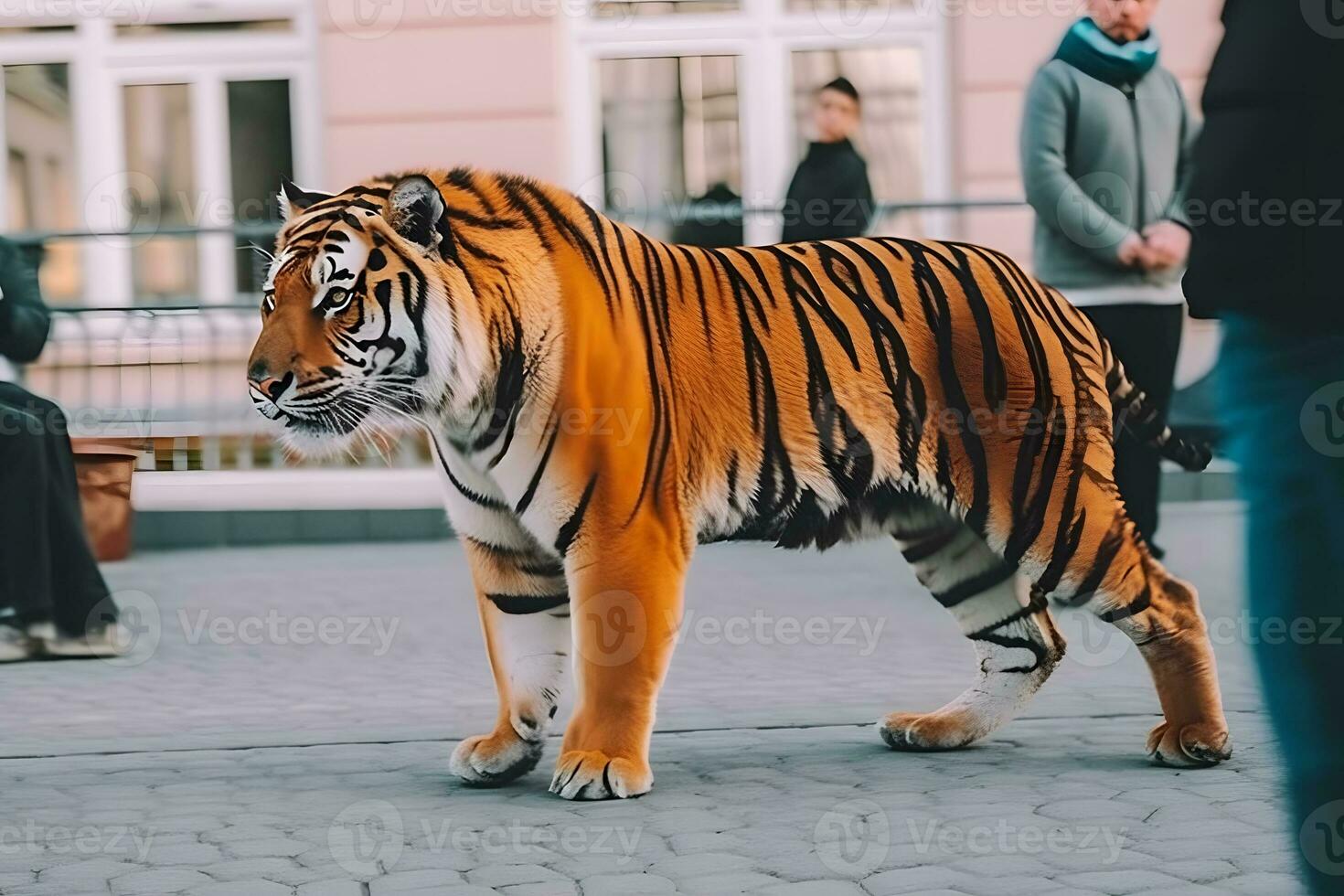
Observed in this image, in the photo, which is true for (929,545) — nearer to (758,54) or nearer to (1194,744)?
(1194,744)

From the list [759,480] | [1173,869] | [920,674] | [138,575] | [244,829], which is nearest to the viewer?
[1173,869]

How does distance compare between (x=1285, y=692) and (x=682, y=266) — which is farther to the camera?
(x=682, y=266)

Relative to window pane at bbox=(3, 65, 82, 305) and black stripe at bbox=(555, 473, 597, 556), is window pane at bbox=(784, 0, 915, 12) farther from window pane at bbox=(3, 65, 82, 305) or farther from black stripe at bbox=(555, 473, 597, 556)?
black stripe at bbox=(555, 473, 597, 556)

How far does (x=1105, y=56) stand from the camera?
7.20 metres

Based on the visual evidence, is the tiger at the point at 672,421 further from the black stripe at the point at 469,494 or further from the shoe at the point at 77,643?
the shoe at the point at 77,643

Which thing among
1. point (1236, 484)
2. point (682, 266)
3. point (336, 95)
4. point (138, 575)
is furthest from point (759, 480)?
point (336, 95)

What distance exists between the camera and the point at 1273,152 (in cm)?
270

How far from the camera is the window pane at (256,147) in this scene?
1227 cm

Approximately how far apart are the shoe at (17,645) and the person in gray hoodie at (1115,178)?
400cm

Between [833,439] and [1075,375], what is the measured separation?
2.11 feet

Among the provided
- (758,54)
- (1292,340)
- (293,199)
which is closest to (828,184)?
(758,54)

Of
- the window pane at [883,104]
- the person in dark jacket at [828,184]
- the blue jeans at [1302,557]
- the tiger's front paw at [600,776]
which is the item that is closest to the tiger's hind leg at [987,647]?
the tiger's front paw at [600,776]

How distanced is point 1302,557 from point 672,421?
A: 2.00 meters

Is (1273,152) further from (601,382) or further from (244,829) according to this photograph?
(244,829)
